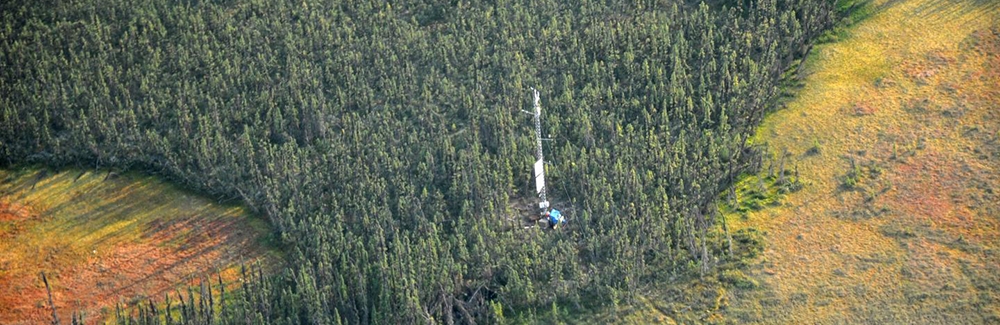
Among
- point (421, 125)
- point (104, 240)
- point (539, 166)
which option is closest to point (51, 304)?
point (104, 240)

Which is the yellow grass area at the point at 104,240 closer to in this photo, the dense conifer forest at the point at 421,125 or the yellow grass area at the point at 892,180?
the dense conifer forest at the point at 421,125

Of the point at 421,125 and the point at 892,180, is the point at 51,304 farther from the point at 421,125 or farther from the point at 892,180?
the point at 892,180

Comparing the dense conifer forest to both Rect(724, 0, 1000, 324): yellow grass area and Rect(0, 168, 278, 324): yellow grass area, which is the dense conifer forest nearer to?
Rect(0, 168, 278, 324): yellow grass area

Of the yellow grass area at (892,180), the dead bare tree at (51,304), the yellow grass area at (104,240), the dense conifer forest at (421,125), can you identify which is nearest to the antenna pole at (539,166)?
the dense conifer forest at (421,125)

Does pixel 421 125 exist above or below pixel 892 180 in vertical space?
above

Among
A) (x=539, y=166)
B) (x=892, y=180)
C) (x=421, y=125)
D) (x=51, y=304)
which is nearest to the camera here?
(x=51, y=304)

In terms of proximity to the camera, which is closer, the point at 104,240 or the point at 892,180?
the point at 892,180
